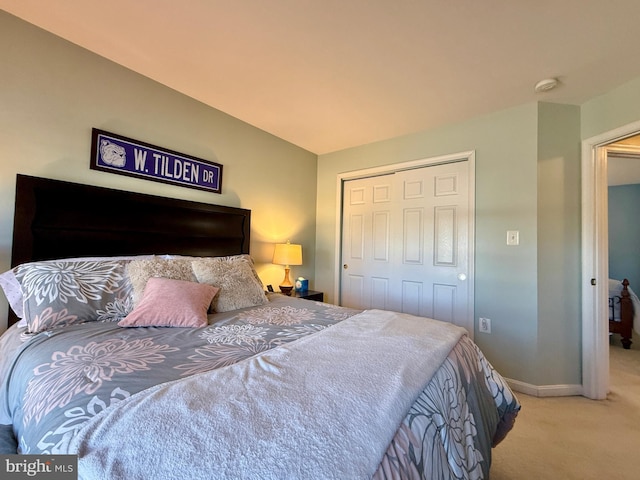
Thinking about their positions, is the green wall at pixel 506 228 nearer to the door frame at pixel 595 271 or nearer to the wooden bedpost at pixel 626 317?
the door frame at pixel 595 271

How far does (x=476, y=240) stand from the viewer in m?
2.52

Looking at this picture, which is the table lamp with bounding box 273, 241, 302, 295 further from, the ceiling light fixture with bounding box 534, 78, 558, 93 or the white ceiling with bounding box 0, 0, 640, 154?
the ceiling light fixture with bounding box 534, 78, 558, 93

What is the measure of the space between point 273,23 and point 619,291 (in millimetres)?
4725

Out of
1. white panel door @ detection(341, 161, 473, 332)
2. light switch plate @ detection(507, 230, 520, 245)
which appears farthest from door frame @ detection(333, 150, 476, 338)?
light switch plate @ detection(507, 230, 520, 245)

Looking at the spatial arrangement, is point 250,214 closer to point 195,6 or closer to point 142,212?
point 142,212

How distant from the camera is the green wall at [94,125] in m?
1.57

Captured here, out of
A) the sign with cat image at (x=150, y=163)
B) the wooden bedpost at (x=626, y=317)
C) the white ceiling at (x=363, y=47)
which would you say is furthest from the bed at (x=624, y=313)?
the sign with cat image at (x=150, y=163)

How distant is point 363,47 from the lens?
1.72 meters

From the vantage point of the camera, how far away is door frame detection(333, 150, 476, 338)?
2.52m

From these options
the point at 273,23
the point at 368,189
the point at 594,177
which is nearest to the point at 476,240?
the point at 594,177

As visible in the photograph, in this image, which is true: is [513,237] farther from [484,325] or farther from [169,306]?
[169,306]

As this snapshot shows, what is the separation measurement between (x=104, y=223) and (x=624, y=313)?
530cm

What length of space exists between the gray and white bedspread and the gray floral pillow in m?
0.09

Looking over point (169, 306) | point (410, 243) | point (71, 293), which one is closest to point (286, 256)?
point (410, 243)
